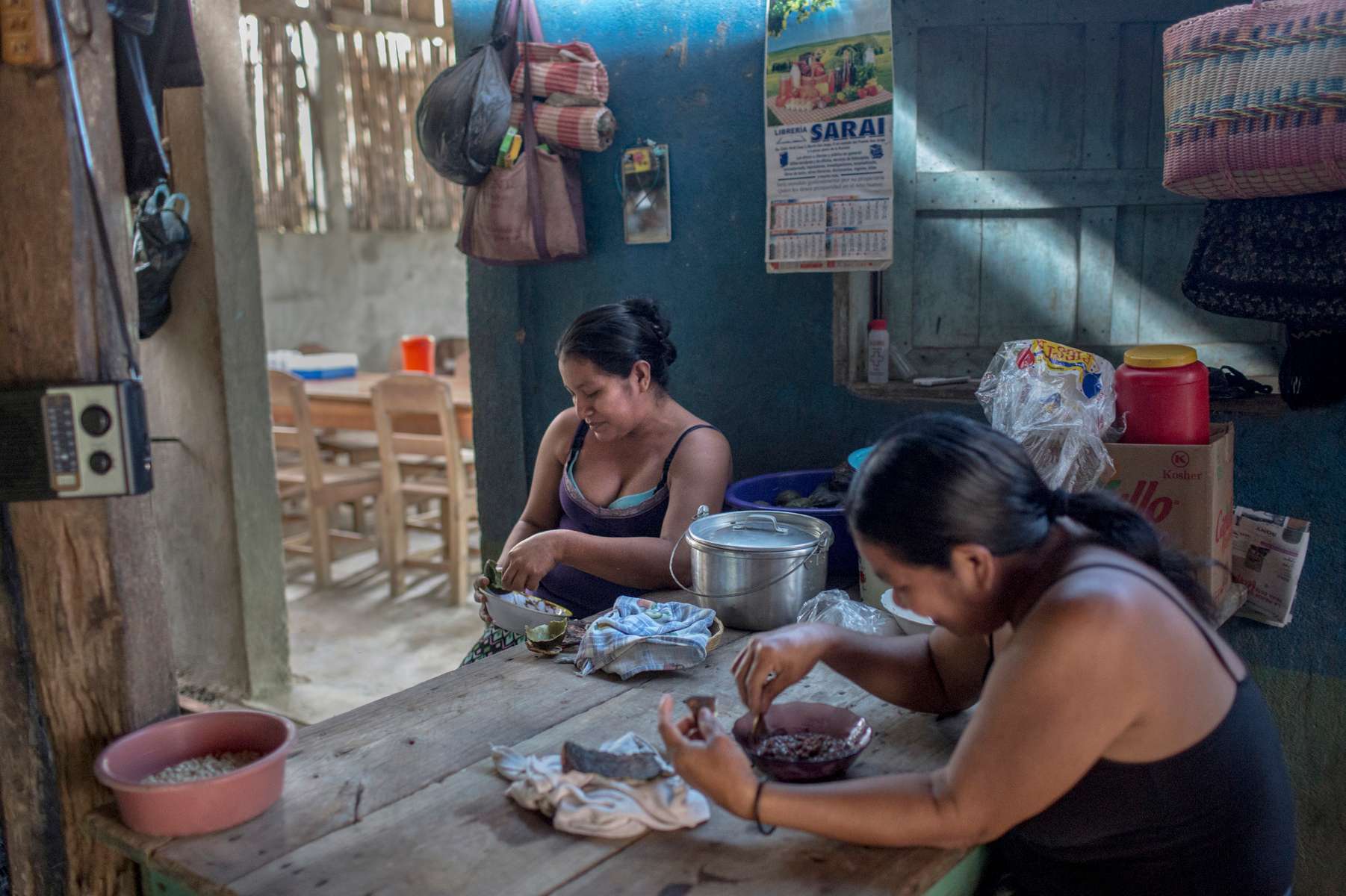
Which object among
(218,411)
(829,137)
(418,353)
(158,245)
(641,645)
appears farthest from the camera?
(418,353)

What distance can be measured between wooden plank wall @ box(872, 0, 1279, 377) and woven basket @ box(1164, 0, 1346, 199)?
439mm

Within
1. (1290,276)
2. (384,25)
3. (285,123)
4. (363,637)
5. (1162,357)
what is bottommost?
(363,637)

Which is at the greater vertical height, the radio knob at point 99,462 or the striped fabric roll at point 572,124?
the striped fabric roll at point 572,124

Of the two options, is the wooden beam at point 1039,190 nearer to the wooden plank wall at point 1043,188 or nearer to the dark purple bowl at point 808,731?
the wooden plank wall at point 1043,188

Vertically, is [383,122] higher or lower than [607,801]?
higher

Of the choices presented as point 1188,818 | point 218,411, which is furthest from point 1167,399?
point 218,411

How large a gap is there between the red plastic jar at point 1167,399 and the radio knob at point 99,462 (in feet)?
6.41

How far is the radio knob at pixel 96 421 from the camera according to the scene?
1.54 metres

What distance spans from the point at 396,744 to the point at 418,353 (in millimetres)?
4984

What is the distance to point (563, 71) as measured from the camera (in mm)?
3268

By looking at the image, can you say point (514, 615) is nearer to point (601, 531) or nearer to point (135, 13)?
point (601, 531)

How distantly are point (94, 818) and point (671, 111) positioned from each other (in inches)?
98.3

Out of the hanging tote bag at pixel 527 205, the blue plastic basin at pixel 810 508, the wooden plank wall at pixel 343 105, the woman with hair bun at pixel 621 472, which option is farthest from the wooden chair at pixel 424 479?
the wooden plank wall at pixel 343 105

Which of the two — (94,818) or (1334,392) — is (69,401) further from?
(1334,392)
